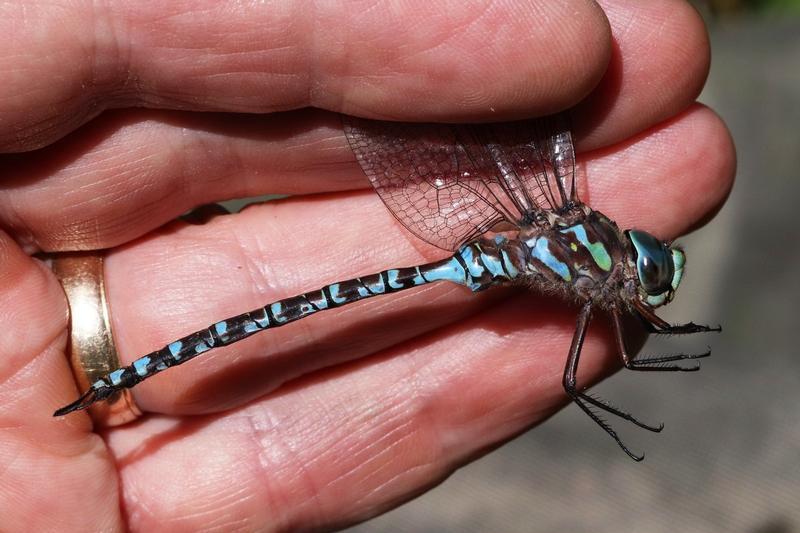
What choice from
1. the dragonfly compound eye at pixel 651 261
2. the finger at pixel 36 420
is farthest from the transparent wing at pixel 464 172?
the finger at pixel 36 420

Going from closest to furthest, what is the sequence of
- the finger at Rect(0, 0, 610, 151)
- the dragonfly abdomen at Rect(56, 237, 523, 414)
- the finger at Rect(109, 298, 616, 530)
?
the finger at Rect(0, 0, 610, 151) < the dragonfly abdomen at Rect(56, 237, 523, 414) < the finger at Rect(109, 298, 616, 530)

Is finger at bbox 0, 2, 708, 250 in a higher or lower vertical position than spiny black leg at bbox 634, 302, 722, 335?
higher

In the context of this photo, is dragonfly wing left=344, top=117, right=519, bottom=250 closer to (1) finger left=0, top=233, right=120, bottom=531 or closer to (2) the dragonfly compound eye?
(2) the dragonfly compound eye

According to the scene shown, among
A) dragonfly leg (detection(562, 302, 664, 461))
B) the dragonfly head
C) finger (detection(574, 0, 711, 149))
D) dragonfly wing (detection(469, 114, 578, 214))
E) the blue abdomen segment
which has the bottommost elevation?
dragonfly leg (detection(562, 302, 664, 461))

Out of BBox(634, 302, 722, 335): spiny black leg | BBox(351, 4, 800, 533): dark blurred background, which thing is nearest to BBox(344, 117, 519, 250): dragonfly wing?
BBox(634, 302, 722, 335): spiny black leg

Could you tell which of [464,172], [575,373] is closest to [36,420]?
[464,172]

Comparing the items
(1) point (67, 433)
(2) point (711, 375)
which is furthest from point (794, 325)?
(1) point (67, 433)

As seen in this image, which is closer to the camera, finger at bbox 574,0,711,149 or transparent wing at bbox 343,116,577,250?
finger at bbox 574,0,711,149
